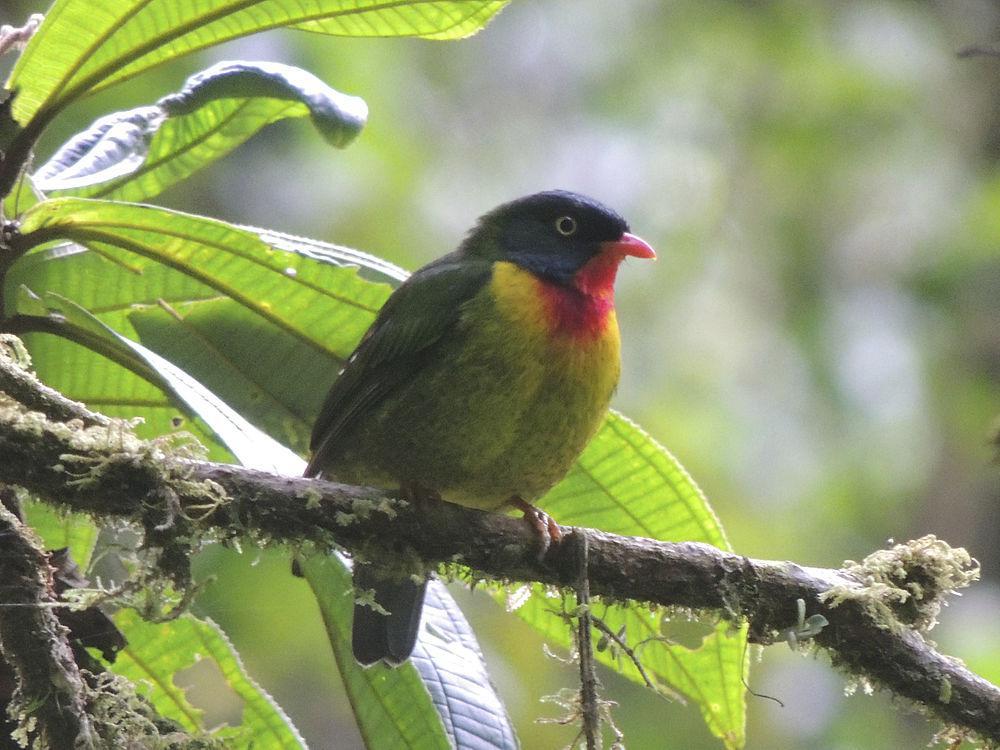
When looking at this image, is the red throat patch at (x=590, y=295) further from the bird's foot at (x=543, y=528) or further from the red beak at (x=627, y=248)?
the bird's foot at (x=543, y=528)

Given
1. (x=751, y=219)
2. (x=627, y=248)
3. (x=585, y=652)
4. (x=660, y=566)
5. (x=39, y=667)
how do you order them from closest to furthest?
(x=39, y=667)
(x=585, y=652)
(x=660, y=566)
(x=627, y=248)
(x=751, y=219)

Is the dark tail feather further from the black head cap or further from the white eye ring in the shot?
the white eye ring

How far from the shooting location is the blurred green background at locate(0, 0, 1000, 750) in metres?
7.33

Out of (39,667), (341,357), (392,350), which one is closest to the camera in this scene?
(39,667)

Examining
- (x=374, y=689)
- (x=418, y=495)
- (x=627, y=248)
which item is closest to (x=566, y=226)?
(x=627, y=248)

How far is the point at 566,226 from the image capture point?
11.7 feet

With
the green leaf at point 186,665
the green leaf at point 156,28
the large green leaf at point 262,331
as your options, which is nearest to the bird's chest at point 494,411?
the large green leaf at point 262,331

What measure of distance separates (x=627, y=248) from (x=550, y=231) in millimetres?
225

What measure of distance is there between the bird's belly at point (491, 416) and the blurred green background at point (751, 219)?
12.3ft

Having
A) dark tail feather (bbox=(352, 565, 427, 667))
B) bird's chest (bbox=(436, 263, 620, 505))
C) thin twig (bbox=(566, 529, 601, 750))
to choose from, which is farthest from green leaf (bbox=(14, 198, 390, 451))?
thin twig (bbox=(566, 529, 601, 750))

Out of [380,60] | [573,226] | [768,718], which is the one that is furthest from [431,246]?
[573,226]

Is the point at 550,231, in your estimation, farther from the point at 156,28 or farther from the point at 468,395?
the point at 156,28

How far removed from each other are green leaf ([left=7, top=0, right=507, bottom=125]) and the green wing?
2.06ft

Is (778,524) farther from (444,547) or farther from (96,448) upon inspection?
(96,448)
